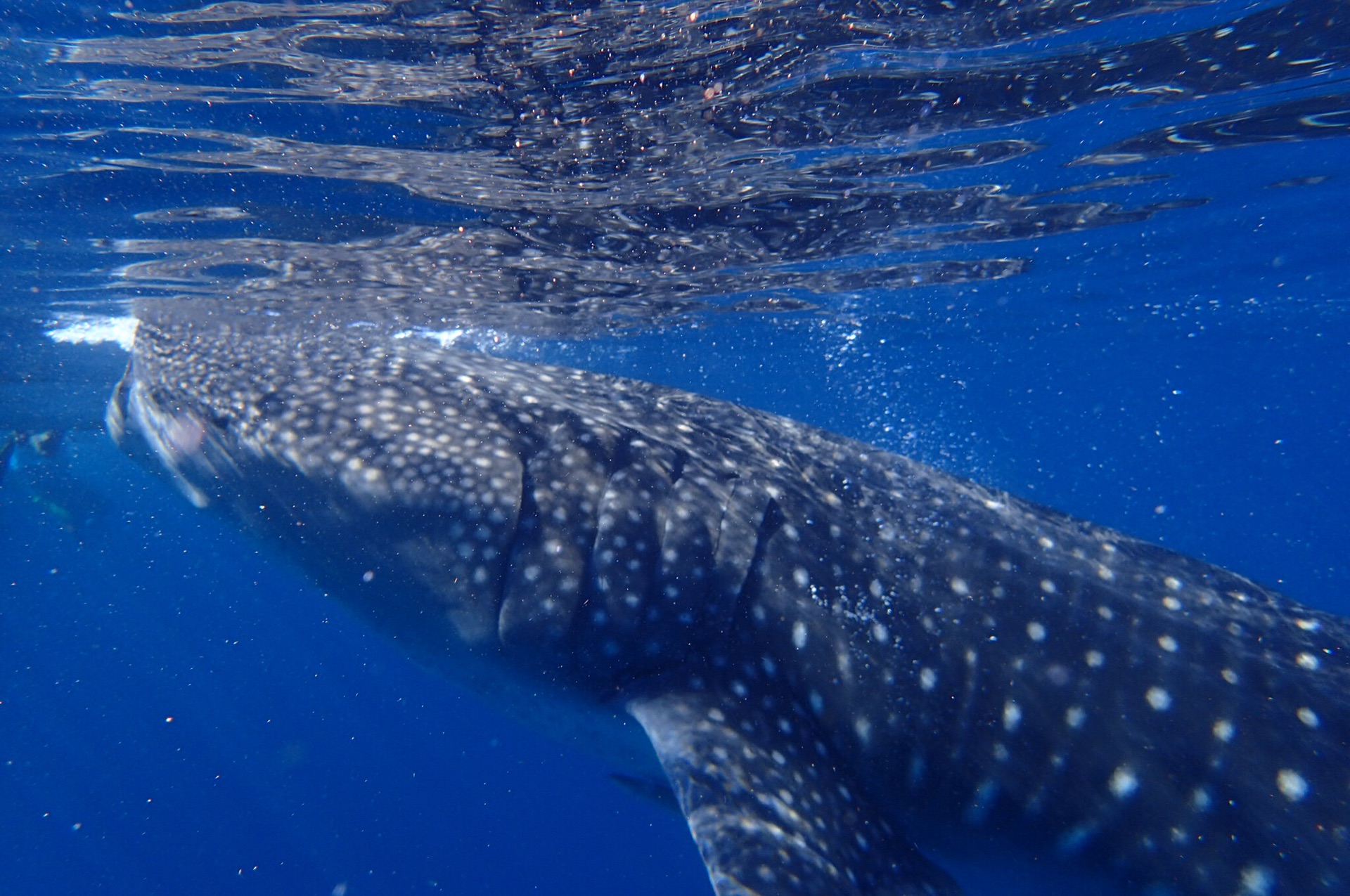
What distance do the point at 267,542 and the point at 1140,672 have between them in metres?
5.03

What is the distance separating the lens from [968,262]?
14648 millimetres

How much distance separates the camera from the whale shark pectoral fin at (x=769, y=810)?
252 cm

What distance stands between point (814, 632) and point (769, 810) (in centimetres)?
99

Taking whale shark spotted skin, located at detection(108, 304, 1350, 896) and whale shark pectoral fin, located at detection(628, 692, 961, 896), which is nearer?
whale shark pectoral fin, located at detection(628, 692, 961, 896)

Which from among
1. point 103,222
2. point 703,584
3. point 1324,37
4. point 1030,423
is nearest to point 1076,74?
point 1324,37

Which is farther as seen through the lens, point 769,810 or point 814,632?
point 814,632

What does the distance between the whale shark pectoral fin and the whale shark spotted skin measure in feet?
0.04

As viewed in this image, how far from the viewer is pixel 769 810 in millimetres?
2793

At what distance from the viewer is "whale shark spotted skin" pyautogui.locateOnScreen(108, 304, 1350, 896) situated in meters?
3.09

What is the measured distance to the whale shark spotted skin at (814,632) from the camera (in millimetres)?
3094

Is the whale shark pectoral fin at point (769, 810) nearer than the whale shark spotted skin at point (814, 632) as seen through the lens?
Yes

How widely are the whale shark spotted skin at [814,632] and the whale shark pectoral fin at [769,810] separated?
12mm

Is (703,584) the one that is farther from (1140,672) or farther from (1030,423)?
(1030,423)

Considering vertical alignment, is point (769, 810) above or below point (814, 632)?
below
